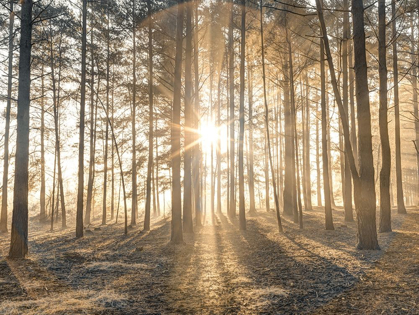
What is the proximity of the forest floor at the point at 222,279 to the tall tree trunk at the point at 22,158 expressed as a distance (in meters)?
0.47

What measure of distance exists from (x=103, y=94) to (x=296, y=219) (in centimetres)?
1291

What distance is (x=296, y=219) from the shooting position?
13945mm

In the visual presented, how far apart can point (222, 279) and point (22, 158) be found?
556cm

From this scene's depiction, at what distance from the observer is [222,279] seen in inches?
219

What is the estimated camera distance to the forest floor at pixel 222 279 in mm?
3969

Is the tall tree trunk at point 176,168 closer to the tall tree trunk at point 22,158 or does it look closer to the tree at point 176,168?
the tree at point 176,168

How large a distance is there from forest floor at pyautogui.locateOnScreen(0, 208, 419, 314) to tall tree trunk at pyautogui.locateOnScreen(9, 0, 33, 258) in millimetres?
472

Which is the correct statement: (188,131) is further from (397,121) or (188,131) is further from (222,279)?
(397,121)

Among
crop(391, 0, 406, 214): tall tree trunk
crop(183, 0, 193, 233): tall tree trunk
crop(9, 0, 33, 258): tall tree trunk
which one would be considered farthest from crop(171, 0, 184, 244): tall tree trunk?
crop(391, 0, 406, 214): tall tree trunk

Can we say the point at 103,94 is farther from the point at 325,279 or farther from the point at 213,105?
the point at 325,279

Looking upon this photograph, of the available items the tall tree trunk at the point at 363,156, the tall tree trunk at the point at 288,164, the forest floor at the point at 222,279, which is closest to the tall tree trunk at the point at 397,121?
the tall tree trunk at the point at 288,164

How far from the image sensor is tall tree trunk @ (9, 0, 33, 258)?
7.41 metres

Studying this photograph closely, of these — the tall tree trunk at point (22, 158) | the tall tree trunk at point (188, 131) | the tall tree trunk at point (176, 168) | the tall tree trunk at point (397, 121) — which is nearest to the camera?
the tall tree trunk at point (22, 158)

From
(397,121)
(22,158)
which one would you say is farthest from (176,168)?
(397,121)
